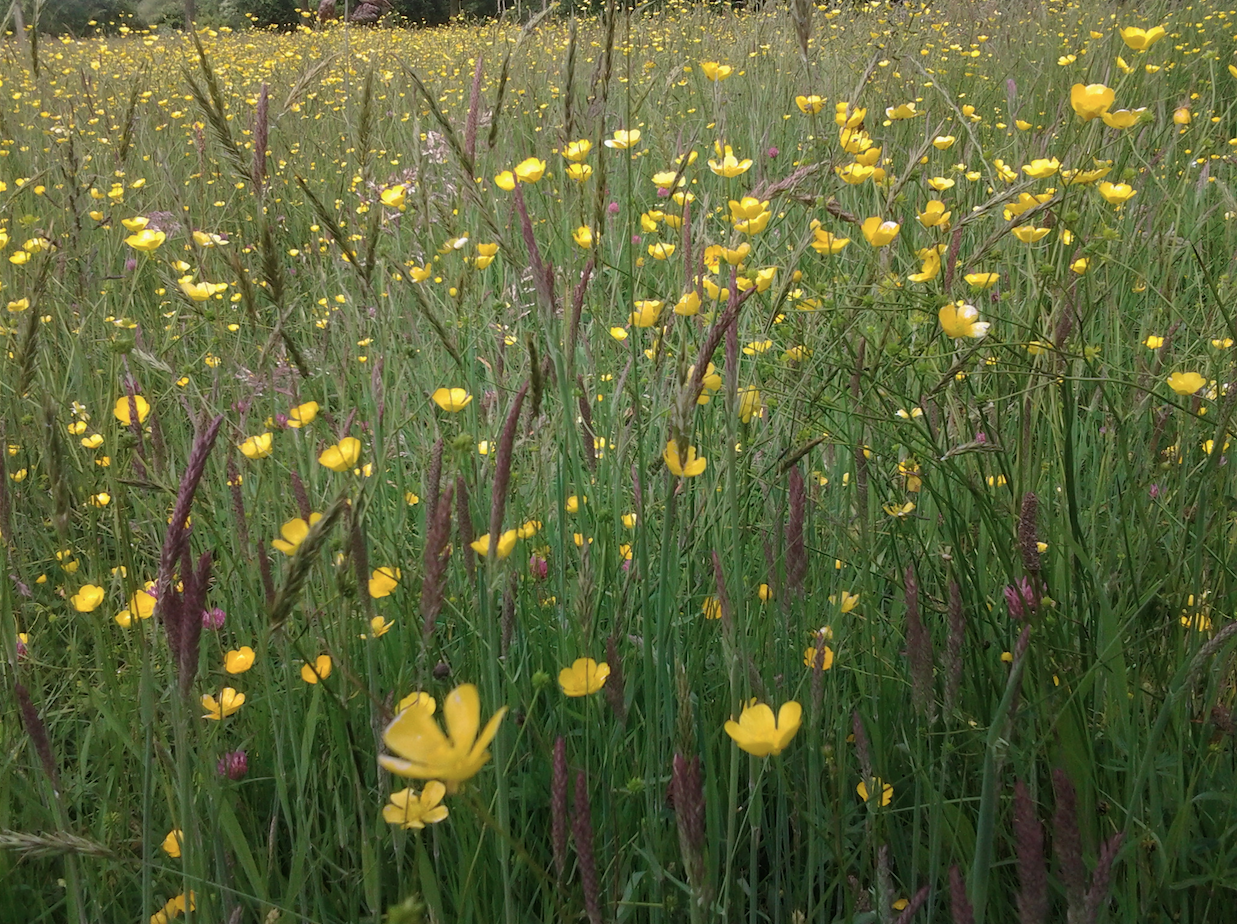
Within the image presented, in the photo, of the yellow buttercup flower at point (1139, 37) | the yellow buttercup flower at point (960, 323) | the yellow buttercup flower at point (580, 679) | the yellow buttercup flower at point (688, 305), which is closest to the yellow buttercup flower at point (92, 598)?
the yellow buttercup flower at point (580, 679)

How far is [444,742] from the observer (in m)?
0.40

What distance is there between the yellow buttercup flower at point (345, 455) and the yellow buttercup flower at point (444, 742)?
1.63 ft

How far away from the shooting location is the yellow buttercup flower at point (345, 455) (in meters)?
0.91

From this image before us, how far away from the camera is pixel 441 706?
110 centimetres

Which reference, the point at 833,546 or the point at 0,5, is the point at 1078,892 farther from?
the point at 0,5

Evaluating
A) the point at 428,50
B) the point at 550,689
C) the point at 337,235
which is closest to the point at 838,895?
the point at 550,689

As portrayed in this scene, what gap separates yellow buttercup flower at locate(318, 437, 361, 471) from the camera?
911 mm

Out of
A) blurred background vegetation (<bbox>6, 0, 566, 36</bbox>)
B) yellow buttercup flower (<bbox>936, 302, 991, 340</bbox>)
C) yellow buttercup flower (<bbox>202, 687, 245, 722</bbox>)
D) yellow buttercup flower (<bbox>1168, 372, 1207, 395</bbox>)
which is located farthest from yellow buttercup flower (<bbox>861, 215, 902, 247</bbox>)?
blurred background vegetation (<bbox>6, 0, 566, 36</bbox>)

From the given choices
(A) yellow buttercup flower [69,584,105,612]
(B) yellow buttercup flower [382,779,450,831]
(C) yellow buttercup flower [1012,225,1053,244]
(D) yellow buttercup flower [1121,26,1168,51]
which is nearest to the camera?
(B) yellow buttercup flower [382,779,450,831]

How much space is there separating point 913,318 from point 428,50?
18.5 ft

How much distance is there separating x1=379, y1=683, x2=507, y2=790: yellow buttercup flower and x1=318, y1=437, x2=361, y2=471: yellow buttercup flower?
0.50 meters

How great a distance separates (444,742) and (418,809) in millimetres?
480

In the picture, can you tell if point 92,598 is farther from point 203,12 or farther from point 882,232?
point 203,12

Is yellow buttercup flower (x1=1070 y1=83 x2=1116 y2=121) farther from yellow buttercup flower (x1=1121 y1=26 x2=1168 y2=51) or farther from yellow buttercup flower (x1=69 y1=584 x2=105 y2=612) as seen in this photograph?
yellow buttercup flower (x1=69 y1=584 x2=105 y2=612)
